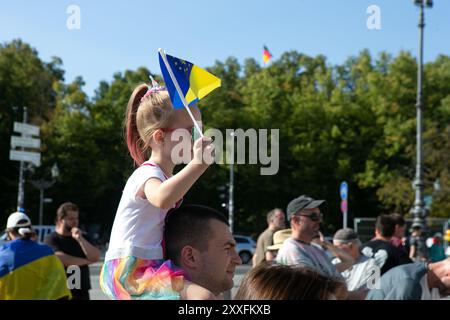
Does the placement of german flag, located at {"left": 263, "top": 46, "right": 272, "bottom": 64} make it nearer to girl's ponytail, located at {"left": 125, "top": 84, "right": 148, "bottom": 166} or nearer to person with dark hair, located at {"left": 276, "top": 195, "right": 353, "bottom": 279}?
person with dark hair, located at {"left": 276, "top": 195, "right": 353, "bottom": 279}

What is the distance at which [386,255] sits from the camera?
6.43 metres

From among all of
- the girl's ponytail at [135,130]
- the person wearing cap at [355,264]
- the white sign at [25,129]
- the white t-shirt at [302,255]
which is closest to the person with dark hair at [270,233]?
the person wearing cap at [355,264]

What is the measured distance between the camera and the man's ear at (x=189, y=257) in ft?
6.38

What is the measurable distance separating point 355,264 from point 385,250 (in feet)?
1.14

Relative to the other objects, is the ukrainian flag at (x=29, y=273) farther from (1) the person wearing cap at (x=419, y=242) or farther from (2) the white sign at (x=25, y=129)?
(2) the white sign at (x=25, y=129)

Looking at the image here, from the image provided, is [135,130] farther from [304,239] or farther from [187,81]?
[304,239]

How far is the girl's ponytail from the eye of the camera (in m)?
2.40

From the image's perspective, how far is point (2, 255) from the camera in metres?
4.85

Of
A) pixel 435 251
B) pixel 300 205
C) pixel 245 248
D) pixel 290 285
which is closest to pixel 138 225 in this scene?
pixel 290 285

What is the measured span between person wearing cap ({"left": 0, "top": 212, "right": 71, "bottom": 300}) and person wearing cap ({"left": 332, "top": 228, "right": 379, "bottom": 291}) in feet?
7.37

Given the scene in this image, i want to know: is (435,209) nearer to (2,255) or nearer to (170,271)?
(2,255)

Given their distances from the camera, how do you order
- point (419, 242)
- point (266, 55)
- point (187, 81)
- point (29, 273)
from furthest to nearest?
point (266, 55)
point (419, 242)
point (29, 273)
point (187, 81)

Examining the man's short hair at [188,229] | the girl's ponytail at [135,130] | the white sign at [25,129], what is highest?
the white sign at [25,129]
